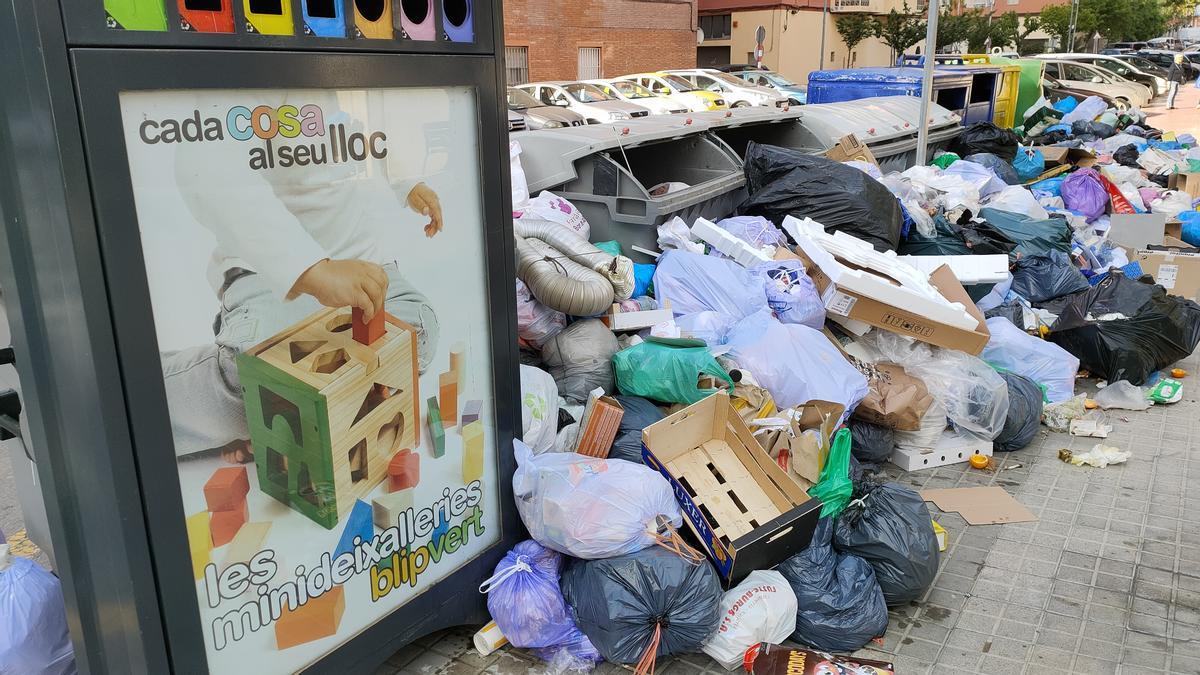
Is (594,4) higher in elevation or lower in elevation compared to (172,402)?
higher

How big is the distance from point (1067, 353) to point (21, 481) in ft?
16.7

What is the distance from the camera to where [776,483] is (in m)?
3.10

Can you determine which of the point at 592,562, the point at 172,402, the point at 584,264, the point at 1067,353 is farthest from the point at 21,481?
Result: the point at 1067,353

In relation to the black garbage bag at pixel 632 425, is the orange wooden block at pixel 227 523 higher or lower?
higher

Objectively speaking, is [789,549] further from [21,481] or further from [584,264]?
[21,481]

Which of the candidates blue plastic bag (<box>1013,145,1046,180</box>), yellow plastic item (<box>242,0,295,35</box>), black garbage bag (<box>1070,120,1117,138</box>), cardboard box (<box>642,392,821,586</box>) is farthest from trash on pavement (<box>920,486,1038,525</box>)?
black garbage bag (<box>1070,120,1117,138</box>)

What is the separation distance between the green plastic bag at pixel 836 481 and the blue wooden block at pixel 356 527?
1690 mm

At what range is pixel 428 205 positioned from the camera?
7.85 ft

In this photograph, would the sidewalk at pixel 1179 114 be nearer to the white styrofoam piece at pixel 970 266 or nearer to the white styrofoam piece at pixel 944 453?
the white styrofoam piece at pixel 970 266

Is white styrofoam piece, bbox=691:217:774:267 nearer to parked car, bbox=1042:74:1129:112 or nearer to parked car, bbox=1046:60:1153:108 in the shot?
parked car, bbox=1042:74:1129:112

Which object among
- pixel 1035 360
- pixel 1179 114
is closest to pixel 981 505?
pixel 1035 360

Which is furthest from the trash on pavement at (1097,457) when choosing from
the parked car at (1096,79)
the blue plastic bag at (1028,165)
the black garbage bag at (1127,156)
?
the parked car at (1096,79)

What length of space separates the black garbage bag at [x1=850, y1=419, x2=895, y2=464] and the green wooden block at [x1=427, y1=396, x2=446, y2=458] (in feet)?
Result: 7.19

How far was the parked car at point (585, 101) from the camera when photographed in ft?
46.2
